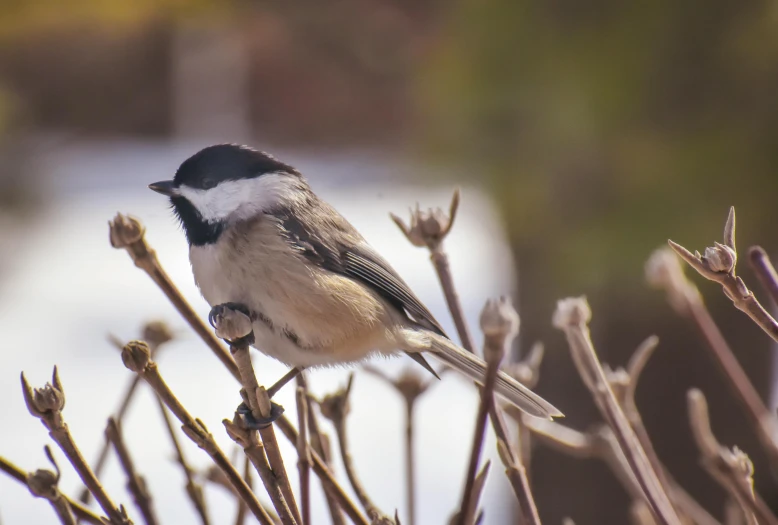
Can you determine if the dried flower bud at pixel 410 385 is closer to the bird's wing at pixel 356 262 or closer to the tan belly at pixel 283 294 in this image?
the tan belly at pixel 283 294

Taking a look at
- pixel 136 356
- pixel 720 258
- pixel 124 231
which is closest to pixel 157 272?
pixel 124 231

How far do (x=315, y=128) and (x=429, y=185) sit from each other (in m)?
2.99

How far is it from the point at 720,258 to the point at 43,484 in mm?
571

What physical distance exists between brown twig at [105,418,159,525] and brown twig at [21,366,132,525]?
6.1 inches

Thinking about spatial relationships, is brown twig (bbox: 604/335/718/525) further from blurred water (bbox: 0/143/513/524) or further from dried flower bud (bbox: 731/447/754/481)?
blurred water (bbox: 0/143/513/524)

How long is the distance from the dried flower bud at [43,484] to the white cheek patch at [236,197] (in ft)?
2.22

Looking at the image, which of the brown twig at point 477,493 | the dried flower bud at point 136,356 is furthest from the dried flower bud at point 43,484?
the brown twig at point 477,493

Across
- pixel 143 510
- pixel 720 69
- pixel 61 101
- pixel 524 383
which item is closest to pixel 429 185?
pixel 720 69

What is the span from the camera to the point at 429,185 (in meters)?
2.95

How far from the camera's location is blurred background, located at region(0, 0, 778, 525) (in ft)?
8.04

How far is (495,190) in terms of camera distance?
275 centimetres

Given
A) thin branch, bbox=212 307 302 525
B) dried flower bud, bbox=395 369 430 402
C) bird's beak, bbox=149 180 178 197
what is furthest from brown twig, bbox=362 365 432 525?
bird's beak, bbox=149 180 178 197

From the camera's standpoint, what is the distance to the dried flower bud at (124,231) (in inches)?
35.8

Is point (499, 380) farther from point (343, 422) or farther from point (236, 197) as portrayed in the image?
point (236, 197)
